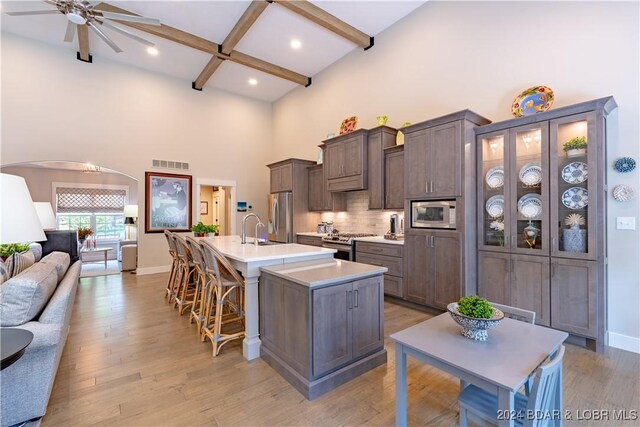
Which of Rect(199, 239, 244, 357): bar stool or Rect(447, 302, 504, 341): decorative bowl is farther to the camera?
Rect(199, 239, 244, 357): bar stool

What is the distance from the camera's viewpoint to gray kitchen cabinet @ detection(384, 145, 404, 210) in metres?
4.34

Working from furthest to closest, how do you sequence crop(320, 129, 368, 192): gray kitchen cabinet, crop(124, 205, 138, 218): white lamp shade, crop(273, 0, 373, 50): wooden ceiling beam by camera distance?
crop(124, 205, 138, 218): white lamp shade → crop(320, 129, 368, 192): gray kitchen cabinet → crop(273, 0, 373, 50): wooden ceiling beam

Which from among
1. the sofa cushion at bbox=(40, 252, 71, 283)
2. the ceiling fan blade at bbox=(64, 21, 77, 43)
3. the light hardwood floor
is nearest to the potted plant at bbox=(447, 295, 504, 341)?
the light hardwood floor

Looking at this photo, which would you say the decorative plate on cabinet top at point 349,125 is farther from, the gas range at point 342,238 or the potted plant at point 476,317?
the potted plant at point 476,317

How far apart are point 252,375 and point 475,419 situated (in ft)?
5.28

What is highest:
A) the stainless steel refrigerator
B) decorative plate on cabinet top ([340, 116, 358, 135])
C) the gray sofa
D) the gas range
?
decorative plate on cabinet top ([340, 116, 358, 135])

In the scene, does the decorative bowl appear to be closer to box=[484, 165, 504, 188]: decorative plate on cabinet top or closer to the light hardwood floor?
the light hardwood floor

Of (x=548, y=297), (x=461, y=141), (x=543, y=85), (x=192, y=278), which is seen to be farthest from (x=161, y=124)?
(x=548, y=297)

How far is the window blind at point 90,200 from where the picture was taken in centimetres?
878

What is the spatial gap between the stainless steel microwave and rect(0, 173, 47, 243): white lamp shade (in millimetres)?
3687

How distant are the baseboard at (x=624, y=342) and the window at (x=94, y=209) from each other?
12.2m

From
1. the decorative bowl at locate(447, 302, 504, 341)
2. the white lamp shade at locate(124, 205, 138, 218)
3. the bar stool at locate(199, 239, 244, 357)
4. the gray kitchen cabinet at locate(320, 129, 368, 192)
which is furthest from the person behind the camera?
the white lamp shade at locate(124, 205, 138, 218)

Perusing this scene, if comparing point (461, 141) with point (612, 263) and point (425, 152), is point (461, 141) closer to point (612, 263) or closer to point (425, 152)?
point (425, 152)

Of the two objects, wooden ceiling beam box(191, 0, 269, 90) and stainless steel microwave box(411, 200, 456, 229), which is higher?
wooden ceiling beam box(191, 0, 269, 90)
